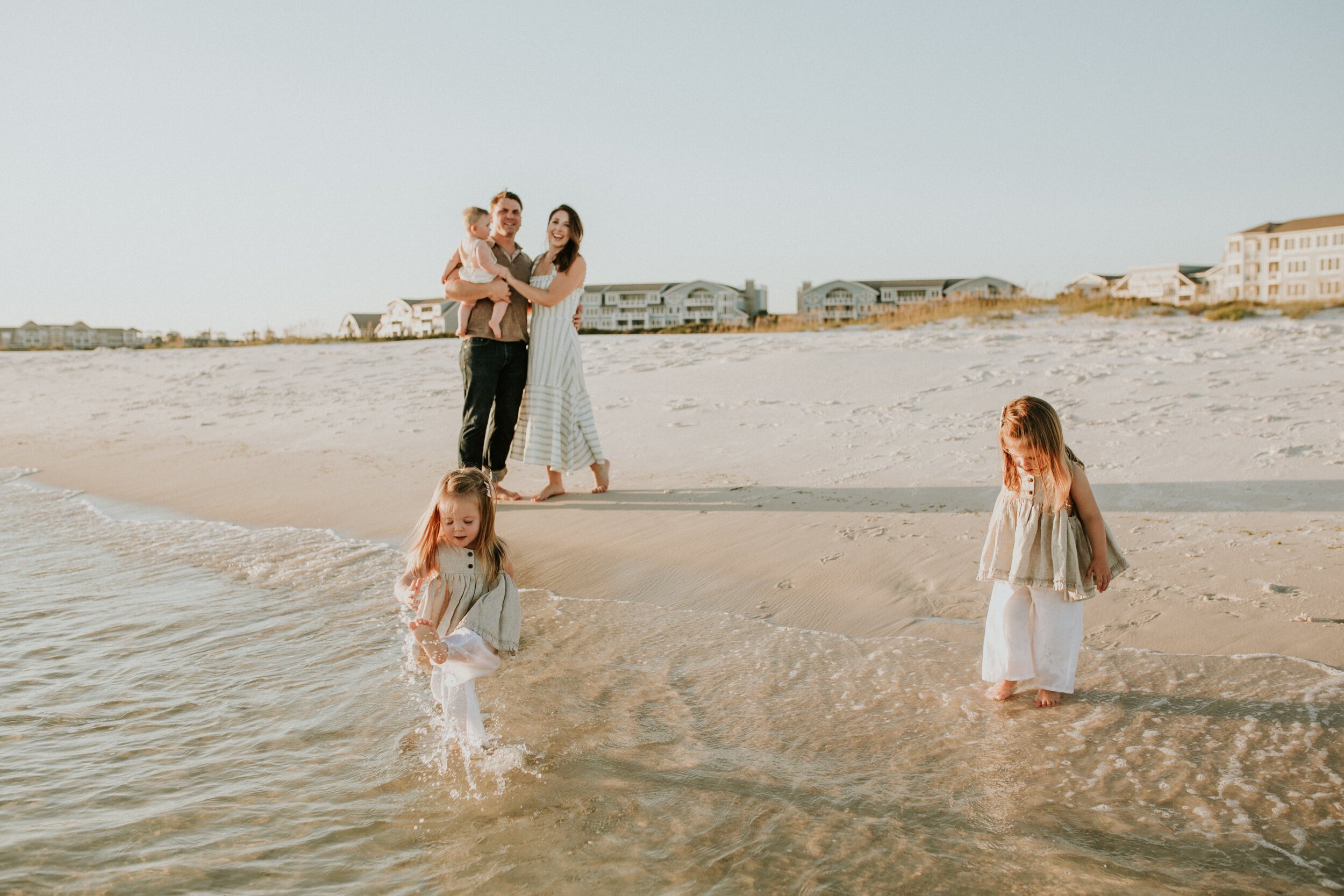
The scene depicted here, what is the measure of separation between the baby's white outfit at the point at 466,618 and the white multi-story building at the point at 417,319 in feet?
34.9

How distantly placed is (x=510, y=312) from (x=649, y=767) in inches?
158

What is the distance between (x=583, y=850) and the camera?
2.26 metres

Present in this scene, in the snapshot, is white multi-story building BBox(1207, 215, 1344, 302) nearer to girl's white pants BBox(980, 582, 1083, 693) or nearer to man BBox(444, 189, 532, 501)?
man BBox(444, 189, 532, 501)

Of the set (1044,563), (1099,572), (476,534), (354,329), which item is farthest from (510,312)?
(354,329)

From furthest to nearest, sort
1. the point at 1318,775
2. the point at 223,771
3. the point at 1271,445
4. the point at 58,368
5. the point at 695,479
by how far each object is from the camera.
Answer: the point at 58,368 → the point at 695,479 → the point at 1271,445 → the point at 223,771 → the point at 1318,775

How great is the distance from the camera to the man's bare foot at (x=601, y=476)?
6.43m

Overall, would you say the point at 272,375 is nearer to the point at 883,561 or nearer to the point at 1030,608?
the point at 883,561

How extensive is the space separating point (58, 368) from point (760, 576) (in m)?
15.8

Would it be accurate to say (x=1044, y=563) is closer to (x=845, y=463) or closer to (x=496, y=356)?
(x=845, y=463)

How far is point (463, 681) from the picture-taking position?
9.07ft

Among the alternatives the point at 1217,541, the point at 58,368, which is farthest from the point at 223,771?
the point at 58,368

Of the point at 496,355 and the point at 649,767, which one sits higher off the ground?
the point at 496,355

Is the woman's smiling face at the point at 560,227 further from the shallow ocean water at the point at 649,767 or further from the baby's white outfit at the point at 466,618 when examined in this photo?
the baby's white outfit at the point at 466,618

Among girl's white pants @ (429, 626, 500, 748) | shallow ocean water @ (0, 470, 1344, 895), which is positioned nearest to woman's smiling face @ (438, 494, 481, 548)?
girl's white pants @ (429, 626, 500, 748)
